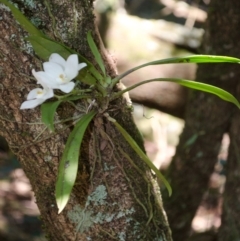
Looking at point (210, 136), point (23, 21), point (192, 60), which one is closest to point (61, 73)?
point (23, 21)

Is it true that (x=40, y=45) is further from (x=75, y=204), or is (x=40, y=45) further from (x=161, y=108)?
(x=161, y=108)

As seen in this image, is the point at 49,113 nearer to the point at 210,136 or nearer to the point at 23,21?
the point at 23,21

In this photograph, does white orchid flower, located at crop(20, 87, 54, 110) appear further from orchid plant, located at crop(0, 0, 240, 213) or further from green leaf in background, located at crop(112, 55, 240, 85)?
green leaf in background, located at crop(112, 55, 240, 85)

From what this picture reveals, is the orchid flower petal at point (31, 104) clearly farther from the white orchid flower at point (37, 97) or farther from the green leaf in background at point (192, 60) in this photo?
the green leaf in background at point (192, 60)

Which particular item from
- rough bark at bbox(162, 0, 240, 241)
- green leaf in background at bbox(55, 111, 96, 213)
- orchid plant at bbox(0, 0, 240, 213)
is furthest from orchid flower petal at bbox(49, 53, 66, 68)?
rough bark at bbox(162, 0, 240, 241)

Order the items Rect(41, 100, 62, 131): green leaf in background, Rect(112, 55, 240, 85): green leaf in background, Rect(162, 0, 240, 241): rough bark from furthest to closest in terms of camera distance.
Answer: Rect(162, 0, 240, 241): rough bark < Rect(112, 55, 240, 85): green leaf in background < Rect(41, 100, 62, 131): green leaf in background
